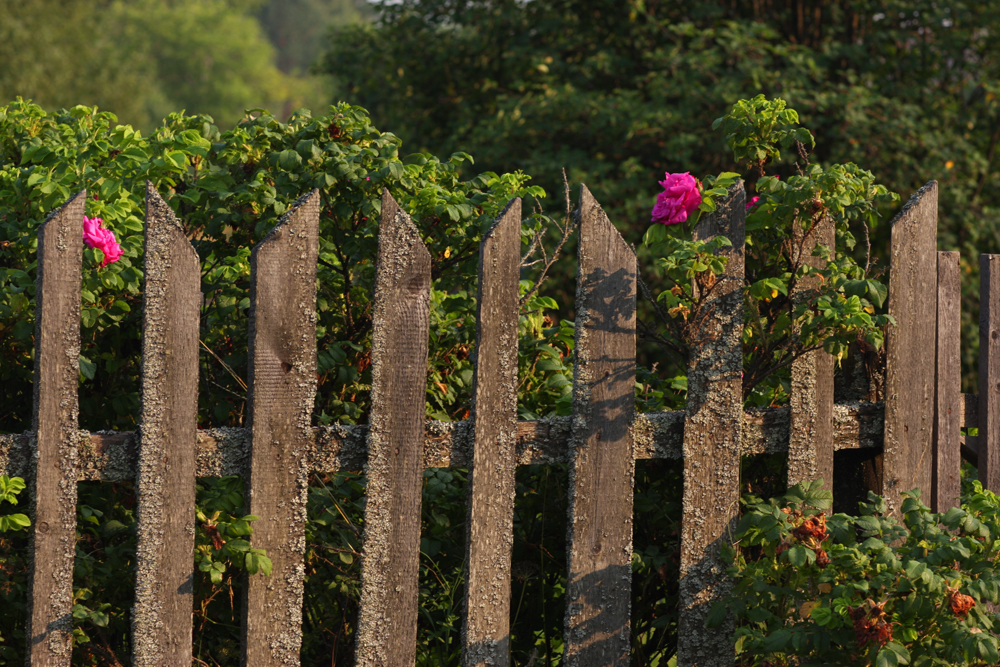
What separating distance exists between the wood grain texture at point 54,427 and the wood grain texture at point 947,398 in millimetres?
2296

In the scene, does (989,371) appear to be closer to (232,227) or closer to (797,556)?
(797,556)

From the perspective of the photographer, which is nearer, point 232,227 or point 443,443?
point 443,443

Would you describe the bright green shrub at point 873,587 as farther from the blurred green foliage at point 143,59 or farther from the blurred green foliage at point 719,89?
the blurred green foliage at point 143,59

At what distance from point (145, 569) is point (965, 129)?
745 cm

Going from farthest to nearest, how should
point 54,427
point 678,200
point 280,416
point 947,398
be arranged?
point 947,398 → point 678,200 → point 280,416 → point 54,427

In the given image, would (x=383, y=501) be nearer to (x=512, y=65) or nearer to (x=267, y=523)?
(x=267, y=523)

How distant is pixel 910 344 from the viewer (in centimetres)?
248

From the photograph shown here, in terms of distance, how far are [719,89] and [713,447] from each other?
471cm

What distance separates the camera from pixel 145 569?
6.31ft

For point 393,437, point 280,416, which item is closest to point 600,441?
point 393,437

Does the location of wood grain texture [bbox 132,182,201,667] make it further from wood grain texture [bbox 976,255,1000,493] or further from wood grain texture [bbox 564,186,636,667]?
wood grain texture [bbox 976,255,1000,493]

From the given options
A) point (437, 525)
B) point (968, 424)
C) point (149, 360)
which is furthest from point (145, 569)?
point (968, 424)

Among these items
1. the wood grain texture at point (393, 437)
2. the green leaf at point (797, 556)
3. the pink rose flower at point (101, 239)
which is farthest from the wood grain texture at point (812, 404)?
the pink rose flower at point (101, 239)

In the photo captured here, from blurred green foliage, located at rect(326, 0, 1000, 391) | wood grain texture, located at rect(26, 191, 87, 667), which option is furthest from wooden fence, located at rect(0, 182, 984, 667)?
blurred green foliage, located at rect(326, 0, 1000, 391)
